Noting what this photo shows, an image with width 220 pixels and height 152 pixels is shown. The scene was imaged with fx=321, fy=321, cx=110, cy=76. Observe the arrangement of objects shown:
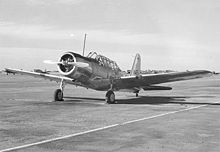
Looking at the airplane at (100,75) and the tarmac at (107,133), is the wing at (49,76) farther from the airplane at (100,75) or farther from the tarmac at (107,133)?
the tarmac at (107,133)

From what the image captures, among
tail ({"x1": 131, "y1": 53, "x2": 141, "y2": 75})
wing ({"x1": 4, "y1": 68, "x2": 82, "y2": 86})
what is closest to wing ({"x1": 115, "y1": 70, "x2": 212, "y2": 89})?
wing ({"x1": 4, "y1": 68, "x2": 82, "y2": 86})

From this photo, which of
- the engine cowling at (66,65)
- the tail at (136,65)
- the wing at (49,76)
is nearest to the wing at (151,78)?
the wing at (49,76)

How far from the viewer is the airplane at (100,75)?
17391 mm

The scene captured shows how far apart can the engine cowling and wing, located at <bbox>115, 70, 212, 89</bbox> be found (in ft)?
10.3

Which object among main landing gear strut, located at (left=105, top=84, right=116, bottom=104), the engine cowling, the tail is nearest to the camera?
the engine cowling

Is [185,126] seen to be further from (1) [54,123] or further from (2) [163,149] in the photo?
(1) [54,123]

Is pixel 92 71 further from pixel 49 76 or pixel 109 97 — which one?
pixel 49 76

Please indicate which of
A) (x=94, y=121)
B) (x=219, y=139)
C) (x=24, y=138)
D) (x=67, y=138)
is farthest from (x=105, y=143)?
(x=94, y=121)

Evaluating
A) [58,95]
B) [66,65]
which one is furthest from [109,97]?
[58,95]

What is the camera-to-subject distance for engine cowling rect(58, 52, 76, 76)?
677 inches

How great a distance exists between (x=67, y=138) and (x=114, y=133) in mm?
1397

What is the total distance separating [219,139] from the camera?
26.2 feet

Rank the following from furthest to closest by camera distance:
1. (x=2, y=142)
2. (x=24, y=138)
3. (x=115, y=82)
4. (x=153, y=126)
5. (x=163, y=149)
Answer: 1. (x=115, y=82)
2. (x=153, y=126)
3. (x=24, y=138)
4. (x=2, y=142)
5. (x=163, y=149)

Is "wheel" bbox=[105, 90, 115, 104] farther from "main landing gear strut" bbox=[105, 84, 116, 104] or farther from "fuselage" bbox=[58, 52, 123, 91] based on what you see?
"fuselage" bbox=[58, 52, 123, 91]
